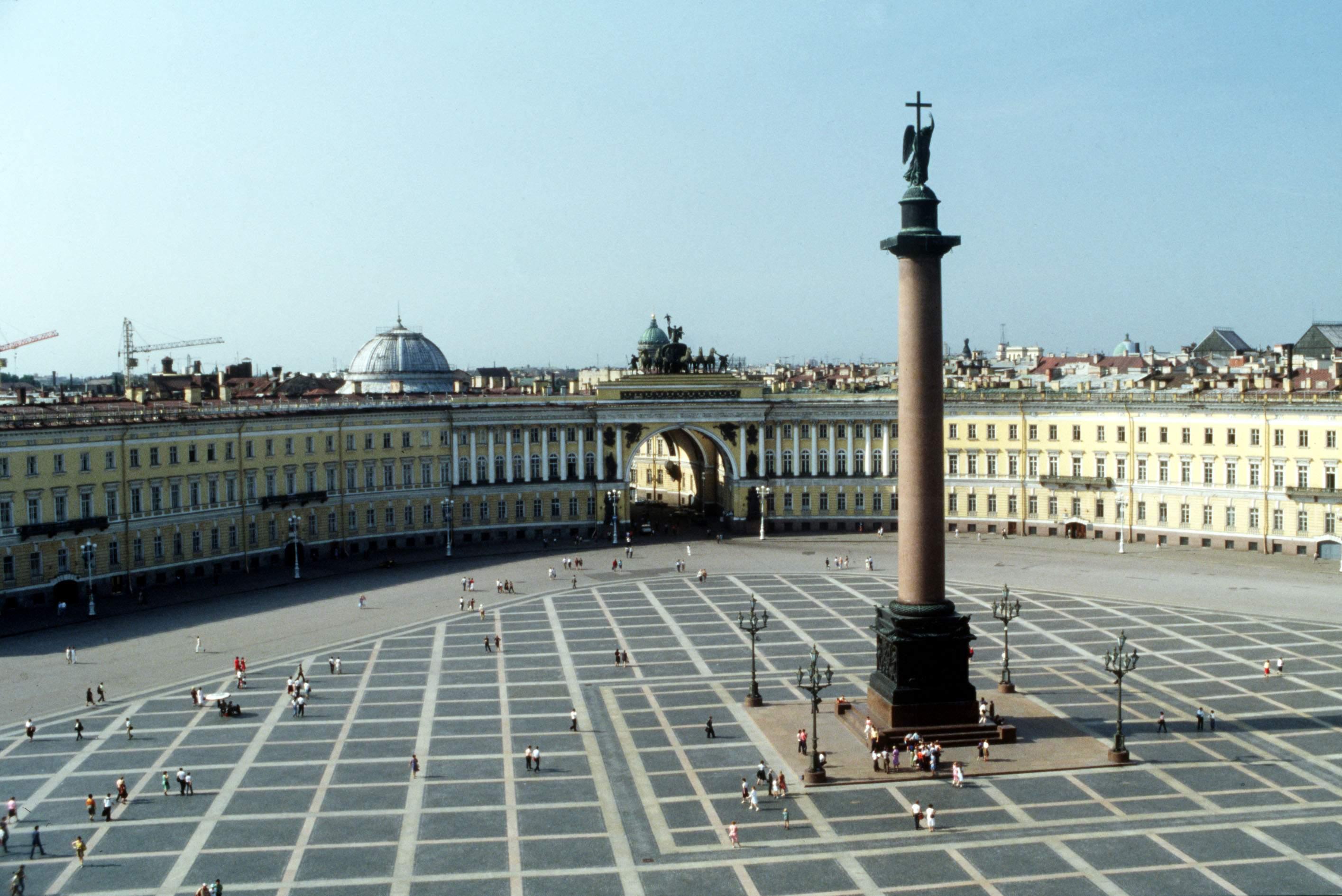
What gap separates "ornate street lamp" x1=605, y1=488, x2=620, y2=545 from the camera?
328 feet

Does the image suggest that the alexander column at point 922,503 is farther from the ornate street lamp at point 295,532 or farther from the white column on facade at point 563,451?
the white column on facade at point 563,451

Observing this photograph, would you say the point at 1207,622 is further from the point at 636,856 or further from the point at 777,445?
the point at 777,445

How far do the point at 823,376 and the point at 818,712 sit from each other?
119662 mm

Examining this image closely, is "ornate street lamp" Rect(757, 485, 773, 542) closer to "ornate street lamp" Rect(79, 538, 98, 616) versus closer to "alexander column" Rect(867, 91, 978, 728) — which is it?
"ornate street lamp" Rect(79, 538, 98, 616)

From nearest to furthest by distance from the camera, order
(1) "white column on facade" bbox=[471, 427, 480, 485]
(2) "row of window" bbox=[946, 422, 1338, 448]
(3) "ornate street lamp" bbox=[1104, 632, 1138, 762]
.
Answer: (3) "ornate street lamp" bbox=[1104, 632, 1138, 762] → (2) "row of window" bbox=[946, 422, 1338, 448] → (1) "white column on facade" bbox=[471, 427, 480, 485]

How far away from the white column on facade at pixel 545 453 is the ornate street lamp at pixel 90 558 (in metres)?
37.9

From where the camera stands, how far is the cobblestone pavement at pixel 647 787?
1320 inches

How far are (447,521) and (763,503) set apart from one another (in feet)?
81.2

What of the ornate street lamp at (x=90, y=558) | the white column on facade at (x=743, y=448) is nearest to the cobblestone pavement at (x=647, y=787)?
the ornate street lamp at (x=90, y=558)

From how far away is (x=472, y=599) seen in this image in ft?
234

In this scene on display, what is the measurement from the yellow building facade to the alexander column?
1873 inches

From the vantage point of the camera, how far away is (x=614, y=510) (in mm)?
101375

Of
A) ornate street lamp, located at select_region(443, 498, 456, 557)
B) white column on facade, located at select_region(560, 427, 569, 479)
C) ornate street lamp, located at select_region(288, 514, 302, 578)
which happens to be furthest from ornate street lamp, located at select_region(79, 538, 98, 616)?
white column on facade, located at select_region(560, 427, 569, 479)

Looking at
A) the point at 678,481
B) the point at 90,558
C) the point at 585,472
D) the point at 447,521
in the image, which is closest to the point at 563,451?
the point at 585,472
